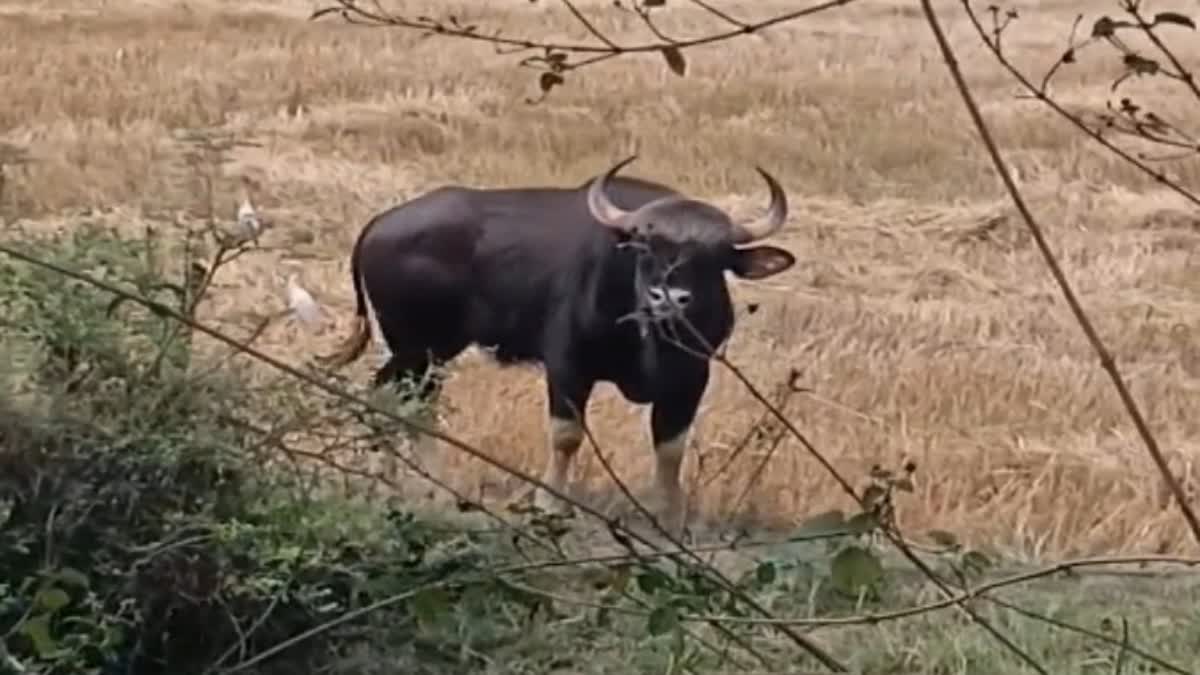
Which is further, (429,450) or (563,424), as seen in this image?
(563,424)

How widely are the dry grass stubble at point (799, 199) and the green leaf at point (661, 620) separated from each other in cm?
375

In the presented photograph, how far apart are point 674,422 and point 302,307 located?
5.08ft

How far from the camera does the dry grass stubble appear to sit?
752 centimetres

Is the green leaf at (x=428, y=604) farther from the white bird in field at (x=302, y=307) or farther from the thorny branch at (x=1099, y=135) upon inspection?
the white bird in field at (x=302, y=307)

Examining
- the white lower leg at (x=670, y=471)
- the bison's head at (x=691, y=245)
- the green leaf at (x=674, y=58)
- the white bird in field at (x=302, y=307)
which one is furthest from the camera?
the white bird in field at (x=302, y=307)

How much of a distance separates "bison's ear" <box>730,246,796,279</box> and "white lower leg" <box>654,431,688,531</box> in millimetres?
464

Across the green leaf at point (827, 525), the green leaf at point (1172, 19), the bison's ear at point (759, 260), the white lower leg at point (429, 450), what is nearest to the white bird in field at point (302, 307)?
the white lower leg at point (429, 450)

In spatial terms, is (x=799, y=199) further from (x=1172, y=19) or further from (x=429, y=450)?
(x=1172, y=19)

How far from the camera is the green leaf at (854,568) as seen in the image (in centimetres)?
248

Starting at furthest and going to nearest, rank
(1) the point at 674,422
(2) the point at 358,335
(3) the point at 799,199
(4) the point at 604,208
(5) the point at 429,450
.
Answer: (3) the point at 799,199 < (2) the point at 358,335 < (1) the point at 674,422 < (4) the point at 604,208 < (5) the point at 429,450

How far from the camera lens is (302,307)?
801 cm

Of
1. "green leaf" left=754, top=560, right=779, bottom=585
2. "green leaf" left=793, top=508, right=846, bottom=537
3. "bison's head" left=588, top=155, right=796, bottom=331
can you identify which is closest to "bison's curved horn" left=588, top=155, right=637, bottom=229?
"bison's head" left=588, top=155, right=796, bottom=331

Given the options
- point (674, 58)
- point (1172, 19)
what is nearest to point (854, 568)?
point (674, 58)

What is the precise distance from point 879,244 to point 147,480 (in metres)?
7.69
